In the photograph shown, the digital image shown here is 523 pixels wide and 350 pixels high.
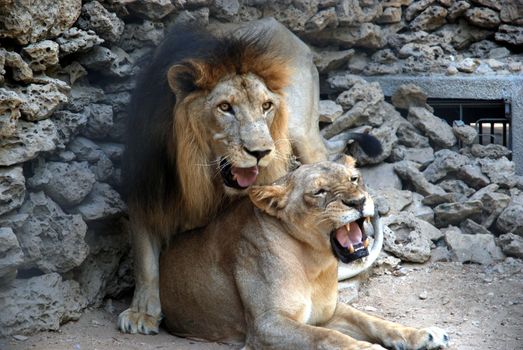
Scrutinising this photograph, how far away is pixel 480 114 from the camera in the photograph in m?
6.89

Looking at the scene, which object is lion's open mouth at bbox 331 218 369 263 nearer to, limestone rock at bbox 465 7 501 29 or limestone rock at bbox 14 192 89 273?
limestone rock at bbox 14 192 89 273

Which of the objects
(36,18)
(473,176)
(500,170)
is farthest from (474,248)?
(36,18)

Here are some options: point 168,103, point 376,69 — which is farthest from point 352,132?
point 168,103

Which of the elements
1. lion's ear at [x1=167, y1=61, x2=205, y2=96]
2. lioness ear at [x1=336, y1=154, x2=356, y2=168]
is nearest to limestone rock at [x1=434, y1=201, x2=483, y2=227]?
lioness ear at [x1=336, y1=154, x2=356, y2=168]

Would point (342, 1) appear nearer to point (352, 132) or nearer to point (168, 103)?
point (352, 132)

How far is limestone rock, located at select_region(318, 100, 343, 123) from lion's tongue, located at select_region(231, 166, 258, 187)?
1997 mm

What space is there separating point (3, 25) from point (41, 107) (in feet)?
1.32

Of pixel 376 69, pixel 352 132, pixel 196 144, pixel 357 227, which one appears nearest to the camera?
pixel 357 227

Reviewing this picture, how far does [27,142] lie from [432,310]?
2040 millimetres

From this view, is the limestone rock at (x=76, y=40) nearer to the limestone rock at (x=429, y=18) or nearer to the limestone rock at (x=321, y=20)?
the limestone rock at (x=321, y=20)

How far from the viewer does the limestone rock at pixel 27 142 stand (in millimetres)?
4180

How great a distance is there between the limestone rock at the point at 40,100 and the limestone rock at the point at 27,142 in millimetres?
42

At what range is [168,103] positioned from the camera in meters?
4.52

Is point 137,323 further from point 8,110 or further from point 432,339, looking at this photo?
point 432,339
